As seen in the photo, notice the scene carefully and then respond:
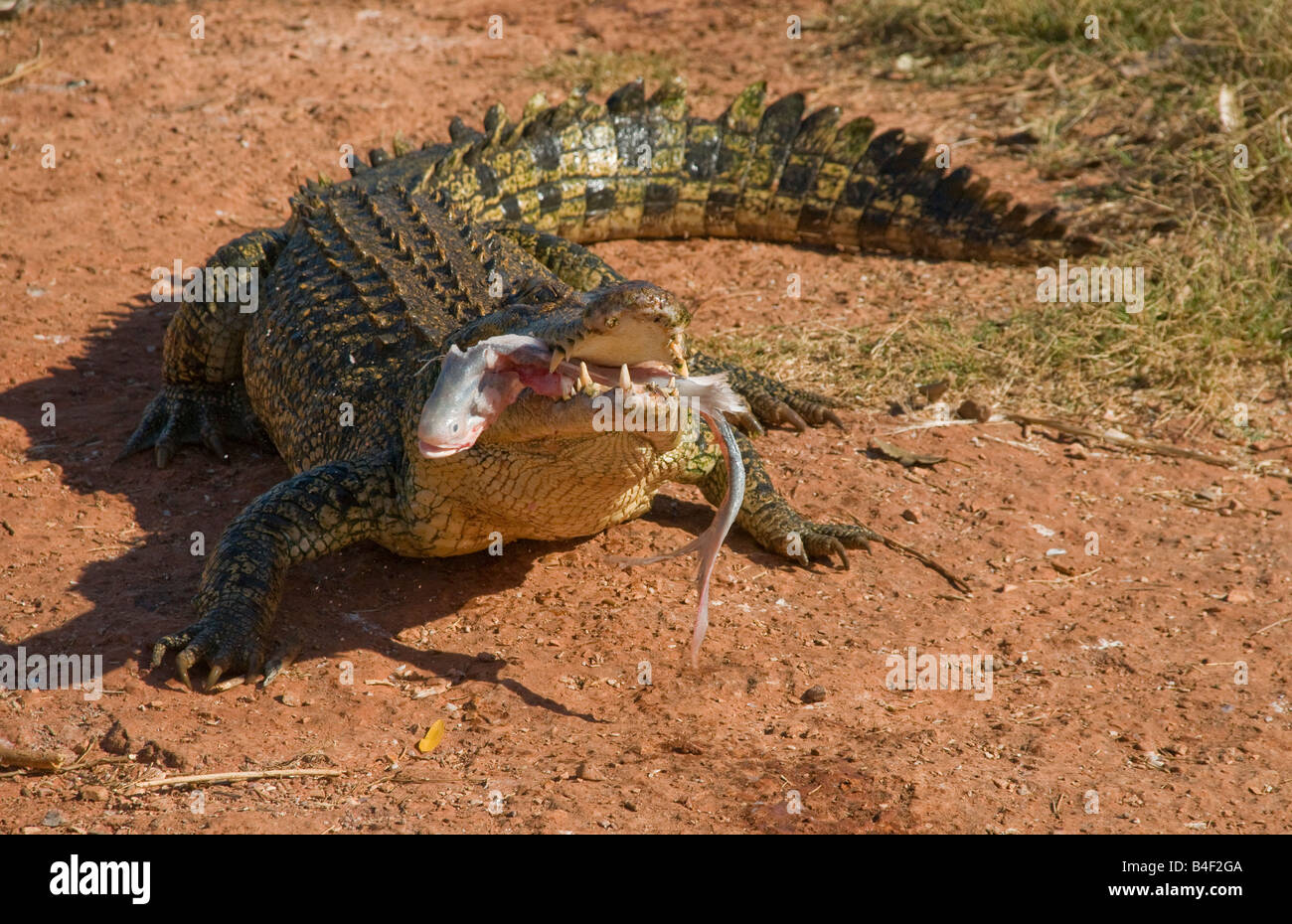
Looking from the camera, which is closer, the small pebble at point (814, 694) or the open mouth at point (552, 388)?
the open mouth at point (552, 388)

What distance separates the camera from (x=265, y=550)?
4219mm

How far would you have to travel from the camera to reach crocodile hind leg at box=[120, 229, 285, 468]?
5707 mm

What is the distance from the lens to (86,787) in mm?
3355

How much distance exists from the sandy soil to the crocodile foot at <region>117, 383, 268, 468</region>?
12cm

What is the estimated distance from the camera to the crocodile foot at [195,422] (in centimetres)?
555

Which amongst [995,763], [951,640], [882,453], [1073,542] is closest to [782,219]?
[882,453]

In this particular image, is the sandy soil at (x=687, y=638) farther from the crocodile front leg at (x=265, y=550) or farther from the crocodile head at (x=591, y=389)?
the crocodile head at (x=591, y=389)

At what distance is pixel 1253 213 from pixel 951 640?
402cm

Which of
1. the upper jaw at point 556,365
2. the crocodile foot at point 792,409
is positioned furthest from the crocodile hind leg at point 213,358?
the upper jaw at point 556,365

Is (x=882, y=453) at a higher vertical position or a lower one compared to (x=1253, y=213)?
lower

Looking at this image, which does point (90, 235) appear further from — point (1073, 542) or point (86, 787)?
point (1073, 542)

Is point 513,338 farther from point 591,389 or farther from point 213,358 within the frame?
point 213,358

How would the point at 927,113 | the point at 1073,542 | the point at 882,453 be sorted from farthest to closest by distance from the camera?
the point at 927,113
the point at 882,453
the point at 1073,542

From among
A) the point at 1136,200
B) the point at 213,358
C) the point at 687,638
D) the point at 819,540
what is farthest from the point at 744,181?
the point at 687,638
